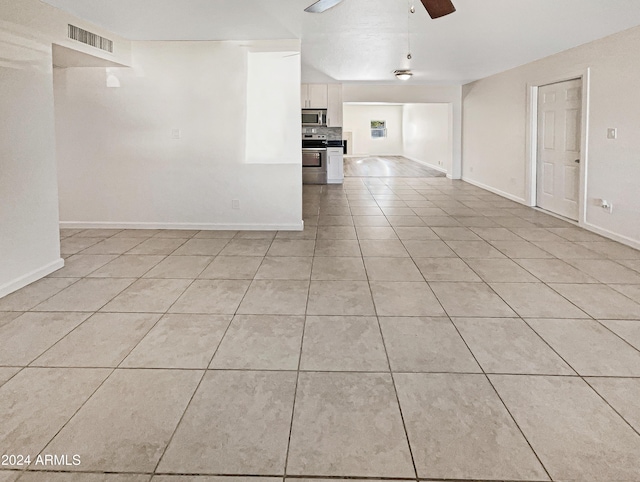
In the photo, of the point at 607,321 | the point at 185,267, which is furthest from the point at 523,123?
the point at 185,267

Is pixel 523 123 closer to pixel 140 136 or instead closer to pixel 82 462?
pixel 140 136

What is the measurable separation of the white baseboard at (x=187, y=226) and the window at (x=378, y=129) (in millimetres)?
15957

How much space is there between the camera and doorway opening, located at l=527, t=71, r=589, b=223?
19.7ft

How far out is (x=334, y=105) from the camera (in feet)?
36.4

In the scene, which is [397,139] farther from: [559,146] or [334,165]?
[559,146]

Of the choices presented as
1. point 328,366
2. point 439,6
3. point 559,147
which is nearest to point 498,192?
point 559,147

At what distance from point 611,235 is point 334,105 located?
282 inches

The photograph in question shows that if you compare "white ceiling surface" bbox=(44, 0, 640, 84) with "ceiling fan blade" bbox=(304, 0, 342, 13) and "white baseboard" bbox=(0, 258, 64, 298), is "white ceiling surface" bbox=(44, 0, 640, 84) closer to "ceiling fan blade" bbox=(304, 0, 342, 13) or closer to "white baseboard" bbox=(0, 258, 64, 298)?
"ceiling fan blade" bbox=(304, 0, 342, 13)

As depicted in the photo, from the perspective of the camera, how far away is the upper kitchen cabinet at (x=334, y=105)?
10984 millimetres

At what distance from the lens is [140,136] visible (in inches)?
238

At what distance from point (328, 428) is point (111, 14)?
4570mm

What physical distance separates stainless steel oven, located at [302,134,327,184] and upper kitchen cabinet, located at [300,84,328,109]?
75 centimetres

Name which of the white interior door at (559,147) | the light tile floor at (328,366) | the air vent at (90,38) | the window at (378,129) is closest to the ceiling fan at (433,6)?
the light tile floor at (328,366)

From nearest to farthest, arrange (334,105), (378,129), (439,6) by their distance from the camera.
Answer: (439,6) → (334,105) → (378,129)
